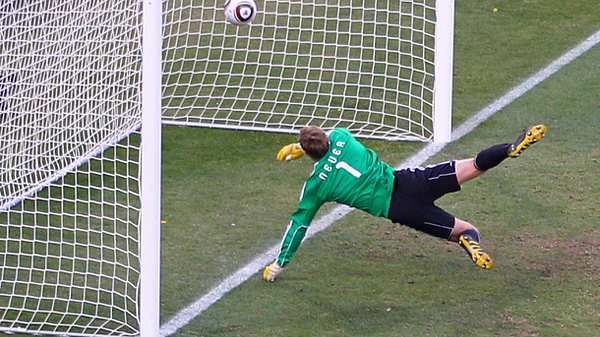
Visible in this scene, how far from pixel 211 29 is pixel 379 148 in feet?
8.71

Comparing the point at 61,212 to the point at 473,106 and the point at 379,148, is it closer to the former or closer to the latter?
the point at 379,148

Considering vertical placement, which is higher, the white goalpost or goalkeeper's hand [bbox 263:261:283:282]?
the white goalpost

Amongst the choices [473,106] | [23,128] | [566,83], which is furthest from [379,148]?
[23,128]

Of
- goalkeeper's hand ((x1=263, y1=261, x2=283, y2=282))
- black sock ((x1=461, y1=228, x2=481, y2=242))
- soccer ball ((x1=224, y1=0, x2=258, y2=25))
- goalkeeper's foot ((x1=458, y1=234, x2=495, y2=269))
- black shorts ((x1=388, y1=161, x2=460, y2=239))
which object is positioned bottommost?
goalkeeper's hand ((x1=263, y1=261, x2=283, y2=282))

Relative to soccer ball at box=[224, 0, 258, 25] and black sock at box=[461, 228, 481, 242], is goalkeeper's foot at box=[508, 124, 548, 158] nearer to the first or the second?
black sock at box=[461, 228, 481, 242]

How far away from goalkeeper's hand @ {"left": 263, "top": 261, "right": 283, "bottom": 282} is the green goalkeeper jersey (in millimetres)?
59

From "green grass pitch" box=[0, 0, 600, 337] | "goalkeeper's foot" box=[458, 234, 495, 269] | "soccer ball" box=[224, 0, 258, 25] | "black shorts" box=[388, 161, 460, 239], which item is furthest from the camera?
"soccer ball" box=[224, 0, 258, 25]

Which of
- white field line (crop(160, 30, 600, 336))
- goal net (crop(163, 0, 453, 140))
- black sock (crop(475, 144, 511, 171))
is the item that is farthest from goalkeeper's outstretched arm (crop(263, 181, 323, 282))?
goal net (crop(163, 0, 453, 140))

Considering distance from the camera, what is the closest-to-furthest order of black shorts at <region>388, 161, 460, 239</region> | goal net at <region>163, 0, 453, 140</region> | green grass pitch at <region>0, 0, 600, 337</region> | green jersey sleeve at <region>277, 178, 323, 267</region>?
green grass pitch at <region>0, 0, 600, 337</region> → green jersey sleeve at <region>277, 178, 323, 267</region> → black shorts at <region>388, 161, 460, 239</region> → goal net at <region>163, 0, 453, 140</region>

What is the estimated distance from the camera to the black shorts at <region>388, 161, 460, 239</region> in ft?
28.0

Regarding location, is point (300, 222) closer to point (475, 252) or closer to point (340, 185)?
point (340, 185)

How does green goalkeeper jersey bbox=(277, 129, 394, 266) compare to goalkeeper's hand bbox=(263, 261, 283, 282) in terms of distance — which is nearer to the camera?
green goalkeeper jersey bbox=(277, 129, 394, 266)

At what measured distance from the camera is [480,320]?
318 inches

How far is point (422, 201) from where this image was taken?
858 cm
